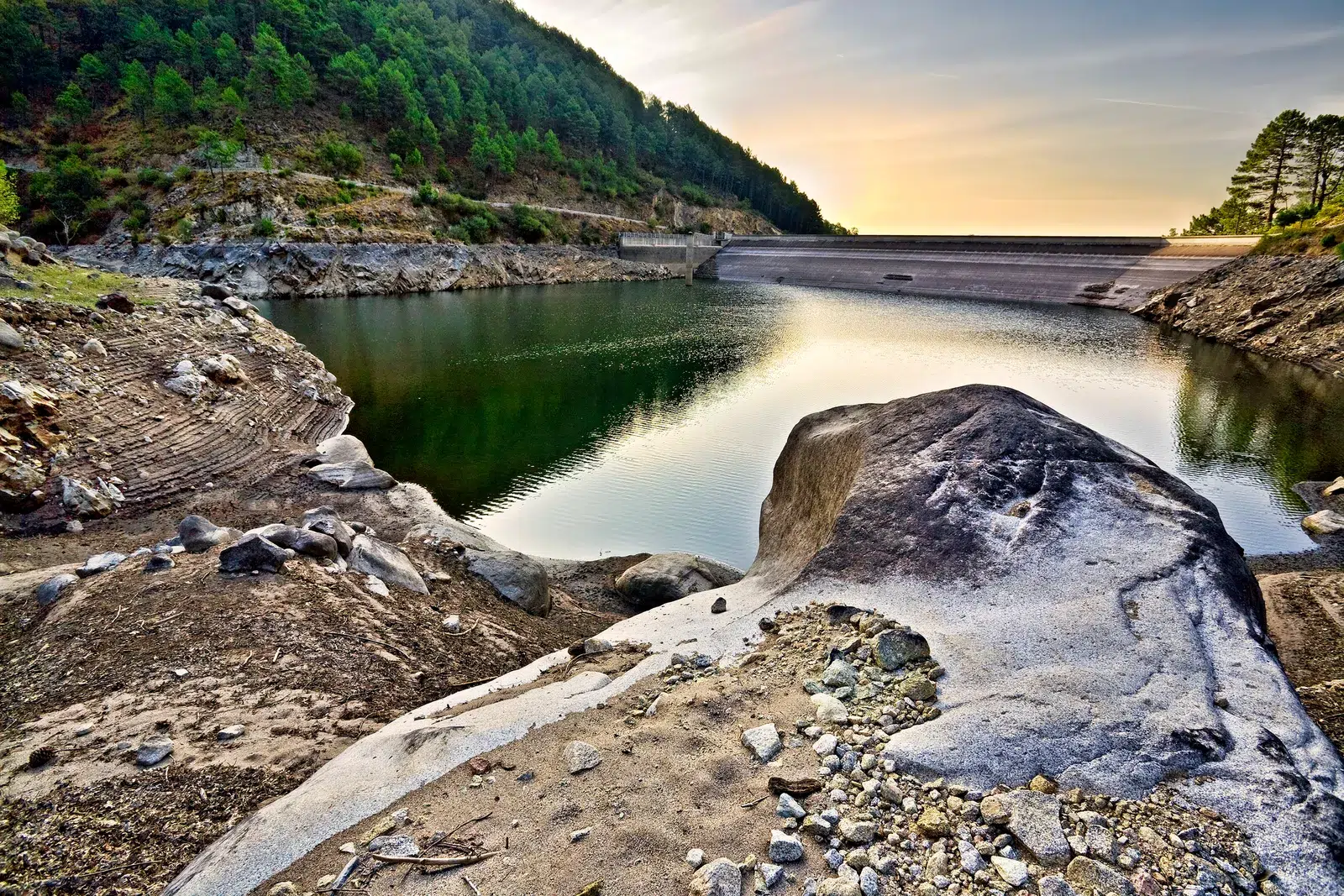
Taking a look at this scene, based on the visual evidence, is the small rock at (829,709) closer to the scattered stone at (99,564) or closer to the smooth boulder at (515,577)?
the smooth boulder at (515,577)

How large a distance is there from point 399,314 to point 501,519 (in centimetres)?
3970

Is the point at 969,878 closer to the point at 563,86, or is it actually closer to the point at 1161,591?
the point at 1161,591

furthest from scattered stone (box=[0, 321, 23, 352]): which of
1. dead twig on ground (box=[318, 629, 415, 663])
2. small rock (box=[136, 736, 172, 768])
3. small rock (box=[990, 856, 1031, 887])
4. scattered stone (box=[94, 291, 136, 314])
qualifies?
small rock (box=[990, 856, 1031, 887])

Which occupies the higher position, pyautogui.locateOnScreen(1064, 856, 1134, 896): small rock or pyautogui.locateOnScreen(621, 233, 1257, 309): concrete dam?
pyautogui.locateOnScreen(621, 233, 1257, 309): concrete dam

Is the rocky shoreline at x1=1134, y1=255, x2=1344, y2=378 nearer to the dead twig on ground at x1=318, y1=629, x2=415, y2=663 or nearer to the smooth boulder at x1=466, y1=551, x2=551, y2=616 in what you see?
the smooth boulder at x1=466, y1=551, x2=551, y2=616

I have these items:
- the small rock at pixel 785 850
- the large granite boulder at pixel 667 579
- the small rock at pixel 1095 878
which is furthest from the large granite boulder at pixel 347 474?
the small rock at pixel 1095 878

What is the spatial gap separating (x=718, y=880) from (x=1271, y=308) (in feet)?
185

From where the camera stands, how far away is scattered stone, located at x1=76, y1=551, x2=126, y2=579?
892 centimetres

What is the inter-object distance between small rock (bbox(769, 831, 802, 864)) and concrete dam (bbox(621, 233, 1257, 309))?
69.2m

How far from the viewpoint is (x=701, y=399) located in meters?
28.4

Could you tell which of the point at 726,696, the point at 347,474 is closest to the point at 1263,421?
the point at 726,696

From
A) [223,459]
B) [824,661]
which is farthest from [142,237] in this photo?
[824,661]

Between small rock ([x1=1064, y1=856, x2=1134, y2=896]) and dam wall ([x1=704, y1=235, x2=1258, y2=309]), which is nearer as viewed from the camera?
small rock ([x1=1064, y1=856, x2=1134, y2=896])

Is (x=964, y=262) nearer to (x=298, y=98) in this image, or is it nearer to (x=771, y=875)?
(x=771, y=875)
